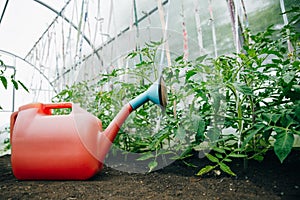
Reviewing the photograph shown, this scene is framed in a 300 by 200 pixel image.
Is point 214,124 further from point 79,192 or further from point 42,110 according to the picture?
point 42,110

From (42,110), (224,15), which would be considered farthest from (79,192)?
(224,15)

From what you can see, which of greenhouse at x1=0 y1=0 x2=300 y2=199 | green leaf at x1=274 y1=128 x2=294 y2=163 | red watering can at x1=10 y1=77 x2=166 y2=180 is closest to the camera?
green leaf at x1=274 y1=128 x2=294 y2=163

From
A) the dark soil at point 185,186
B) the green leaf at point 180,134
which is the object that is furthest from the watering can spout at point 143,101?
the dark soil at point 185,186

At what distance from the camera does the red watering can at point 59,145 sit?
0.81 metres

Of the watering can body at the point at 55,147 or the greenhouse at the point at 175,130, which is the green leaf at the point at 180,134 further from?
the watering can body at the point at 55,147

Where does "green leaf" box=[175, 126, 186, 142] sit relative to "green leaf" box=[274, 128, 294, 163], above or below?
above

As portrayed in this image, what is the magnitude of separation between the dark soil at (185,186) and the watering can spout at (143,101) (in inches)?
8.1

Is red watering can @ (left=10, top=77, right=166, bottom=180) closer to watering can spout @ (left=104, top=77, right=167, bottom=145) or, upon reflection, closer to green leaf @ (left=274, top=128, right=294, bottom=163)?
watering can spout @ (left=104, top=77, right=167, bottom=145)

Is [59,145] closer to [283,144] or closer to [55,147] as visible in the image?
[55,147]

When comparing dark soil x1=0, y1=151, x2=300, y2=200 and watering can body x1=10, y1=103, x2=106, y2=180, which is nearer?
dark soil x1=0, y1=151, x2=300, y2=200

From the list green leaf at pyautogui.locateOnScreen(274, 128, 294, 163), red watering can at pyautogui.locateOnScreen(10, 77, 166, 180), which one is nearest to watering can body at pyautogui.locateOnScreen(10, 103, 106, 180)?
red watering can at pyautogui.locateOnScreen(10, 77, 166, 180)

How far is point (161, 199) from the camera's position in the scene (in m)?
0.62

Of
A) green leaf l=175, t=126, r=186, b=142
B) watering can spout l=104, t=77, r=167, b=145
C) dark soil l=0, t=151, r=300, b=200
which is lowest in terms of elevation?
dark soil l=0, t=151, r=300, b=200

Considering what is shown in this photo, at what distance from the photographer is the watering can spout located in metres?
0.73
